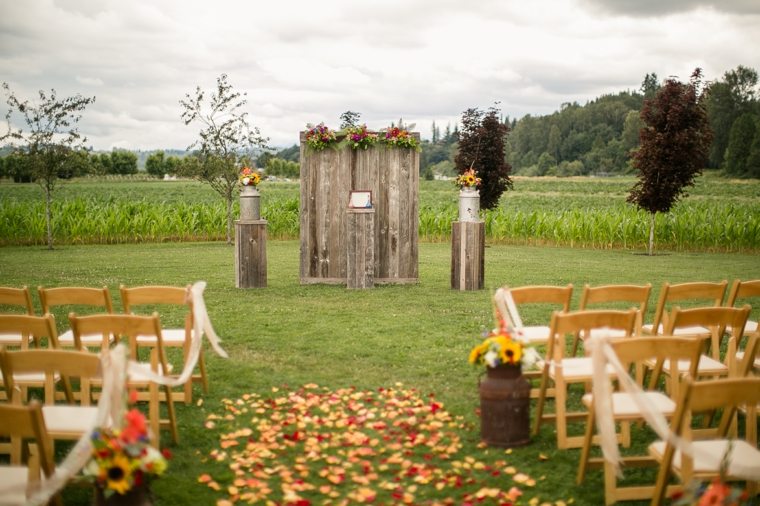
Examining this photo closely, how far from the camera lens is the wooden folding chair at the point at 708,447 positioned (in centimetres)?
343

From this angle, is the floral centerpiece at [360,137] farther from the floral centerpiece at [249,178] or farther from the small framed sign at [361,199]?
the floral centerpiece at [249,178]

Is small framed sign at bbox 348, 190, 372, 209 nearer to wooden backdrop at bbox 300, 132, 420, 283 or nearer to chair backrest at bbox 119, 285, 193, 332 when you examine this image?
wooden backdrop at bbox 300, 132, 420, 283

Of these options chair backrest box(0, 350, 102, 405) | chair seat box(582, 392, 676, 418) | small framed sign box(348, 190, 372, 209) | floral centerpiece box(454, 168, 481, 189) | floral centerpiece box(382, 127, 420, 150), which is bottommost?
chair seat box(582, 392, 676, 418)

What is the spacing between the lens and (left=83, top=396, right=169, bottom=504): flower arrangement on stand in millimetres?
3490

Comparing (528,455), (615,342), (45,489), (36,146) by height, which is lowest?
(528,455)

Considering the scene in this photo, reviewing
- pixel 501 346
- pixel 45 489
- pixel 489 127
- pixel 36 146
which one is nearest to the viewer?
pixel 45 489

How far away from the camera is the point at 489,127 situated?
21281mm

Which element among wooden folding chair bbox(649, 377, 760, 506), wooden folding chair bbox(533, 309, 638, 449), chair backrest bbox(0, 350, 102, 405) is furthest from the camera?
wooden folding chair bbox(533, 309, 638, 449)

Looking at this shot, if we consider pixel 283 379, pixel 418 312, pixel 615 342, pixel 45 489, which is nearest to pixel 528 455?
pixel 615 342

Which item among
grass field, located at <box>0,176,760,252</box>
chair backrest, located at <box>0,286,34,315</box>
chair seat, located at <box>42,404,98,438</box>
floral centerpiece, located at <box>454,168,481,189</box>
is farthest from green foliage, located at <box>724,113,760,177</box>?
chair seat, located at <box>42,404,98,438</box>

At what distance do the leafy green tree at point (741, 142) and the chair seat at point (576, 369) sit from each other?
81.3m

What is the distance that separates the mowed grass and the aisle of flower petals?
0.11m

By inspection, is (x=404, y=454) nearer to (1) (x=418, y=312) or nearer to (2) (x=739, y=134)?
(1) (x=418, y=312)

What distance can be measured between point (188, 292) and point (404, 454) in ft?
7.30
